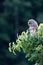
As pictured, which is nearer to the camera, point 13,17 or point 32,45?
point 32,45

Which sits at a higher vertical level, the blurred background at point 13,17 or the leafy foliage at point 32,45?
the blurred background at point 13,17

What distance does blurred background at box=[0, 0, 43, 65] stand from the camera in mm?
23694

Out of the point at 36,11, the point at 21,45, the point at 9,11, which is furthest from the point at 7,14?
the point at 21,45

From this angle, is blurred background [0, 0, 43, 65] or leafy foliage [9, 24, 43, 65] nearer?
leafy foliage [9, 24, 43, 65]

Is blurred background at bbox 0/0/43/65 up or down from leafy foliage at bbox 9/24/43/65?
up

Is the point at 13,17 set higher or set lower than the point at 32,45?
higher

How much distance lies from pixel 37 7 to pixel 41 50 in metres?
18.1

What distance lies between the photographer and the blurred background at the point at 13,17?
23.7 m

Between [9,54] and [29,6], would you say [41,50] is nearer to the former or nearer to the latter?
[9,54]

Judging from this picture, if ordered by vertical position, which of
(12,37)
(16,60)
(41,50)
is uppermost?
(12,37)

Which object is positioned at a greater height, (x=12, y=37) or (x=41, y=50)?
(x=12, y=37)

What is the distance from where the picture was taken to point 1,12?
24.9m

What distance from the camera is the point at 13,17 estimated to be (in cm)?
2528

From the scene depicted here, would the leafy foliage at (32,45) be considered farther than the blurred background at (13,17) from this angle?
No
